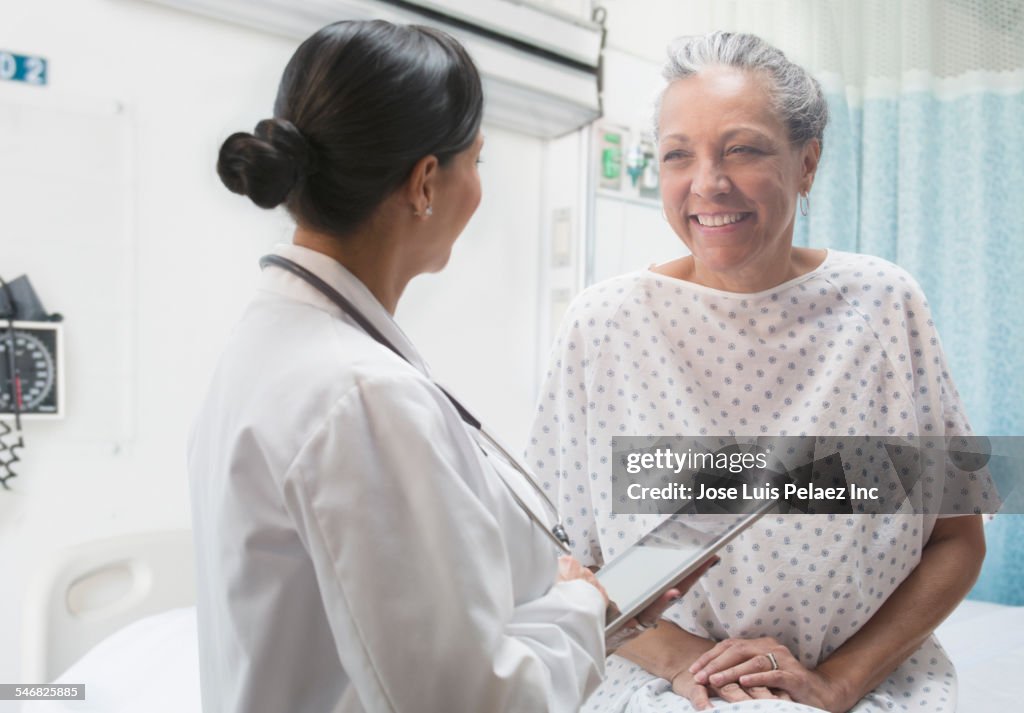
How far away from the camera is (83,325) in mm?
1876

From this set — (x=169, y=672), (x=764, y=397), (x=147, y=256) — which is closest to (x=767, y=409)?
(x=764, y=397)

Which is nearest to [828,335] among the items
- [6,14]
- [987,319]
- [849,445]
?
[849,445]

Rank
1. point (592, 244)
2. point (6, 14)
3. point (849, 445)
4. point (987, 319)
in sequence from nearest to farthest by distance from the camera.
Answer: point (849, 445), point (6, 14), point (987, 319), point (592, 244)

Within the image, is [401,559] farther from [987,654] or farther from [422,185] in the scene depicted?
[987,654]

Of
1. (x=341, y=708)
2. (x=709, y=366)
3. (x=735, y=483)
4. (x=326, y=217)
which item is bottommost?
(x=341, y=708)

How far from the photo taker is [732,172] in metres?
1.27

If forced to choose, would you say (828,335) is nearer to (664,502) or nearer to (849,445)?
(849,445)

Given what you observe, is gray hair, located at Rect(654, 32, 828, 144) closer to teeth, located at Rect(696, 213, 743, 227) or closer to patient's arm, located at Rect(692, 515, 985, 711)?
teeth, located at Rect(696, 213, 743, 227)

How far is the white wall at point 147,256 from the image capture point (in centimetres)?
182

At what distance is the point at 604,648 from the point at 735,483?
1.69 ft

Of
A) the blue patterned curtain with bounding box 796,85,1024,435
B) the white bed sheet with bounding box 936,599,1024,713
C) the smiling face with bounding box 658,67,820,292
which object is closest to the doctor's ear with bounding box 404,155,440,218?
the smiling face with bounding box 658,67,820,292

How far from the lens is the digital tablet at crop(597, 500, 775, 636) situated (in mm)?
890

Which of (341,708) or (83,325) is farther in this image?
(83,325)

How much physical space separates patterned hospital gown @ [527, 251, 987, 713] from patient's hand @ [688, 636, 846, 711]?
39 mm
